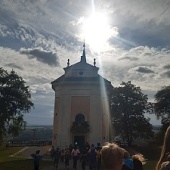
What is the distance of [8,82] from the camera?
40469 mm

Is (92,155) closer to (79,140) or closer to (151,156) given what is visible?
(79,140)

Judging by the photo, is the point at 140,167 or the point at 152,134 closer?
the point at 140,167

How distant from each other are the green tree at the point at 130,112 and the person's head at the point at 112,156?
48266 mm

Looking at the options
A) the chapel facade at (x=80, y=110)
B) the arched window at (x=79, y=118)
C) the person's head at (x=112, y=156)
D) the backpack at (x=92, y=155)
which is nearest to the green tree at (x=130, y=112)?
the chapel facade at (x=80, y=110)

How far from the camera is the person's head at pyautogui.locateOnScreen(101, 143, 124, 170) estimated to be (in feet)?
14.3

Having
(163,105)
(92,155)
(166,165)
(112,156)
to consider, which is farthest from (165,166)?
(163,105)

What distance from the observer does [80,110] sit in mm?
41344

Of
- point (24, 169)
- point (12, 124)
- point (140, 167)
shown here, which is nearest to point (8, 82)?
point (12, 124)

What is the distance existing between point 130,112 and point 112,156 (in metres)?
49.9

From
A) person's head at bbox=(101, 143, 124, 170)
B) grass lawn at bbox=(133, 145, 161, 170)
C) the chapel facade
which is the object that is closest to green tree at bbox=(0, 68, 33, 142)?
the chapel facade

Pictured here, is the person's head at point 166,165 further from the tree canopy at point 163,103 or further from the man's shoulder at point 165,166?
the tree canopy at point 163,103

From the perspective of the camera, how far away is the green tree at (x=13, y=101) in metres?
39.3

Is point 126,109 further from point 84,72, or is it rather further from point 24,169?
point 24,169

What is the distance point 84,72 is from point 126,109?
46.0 ft
